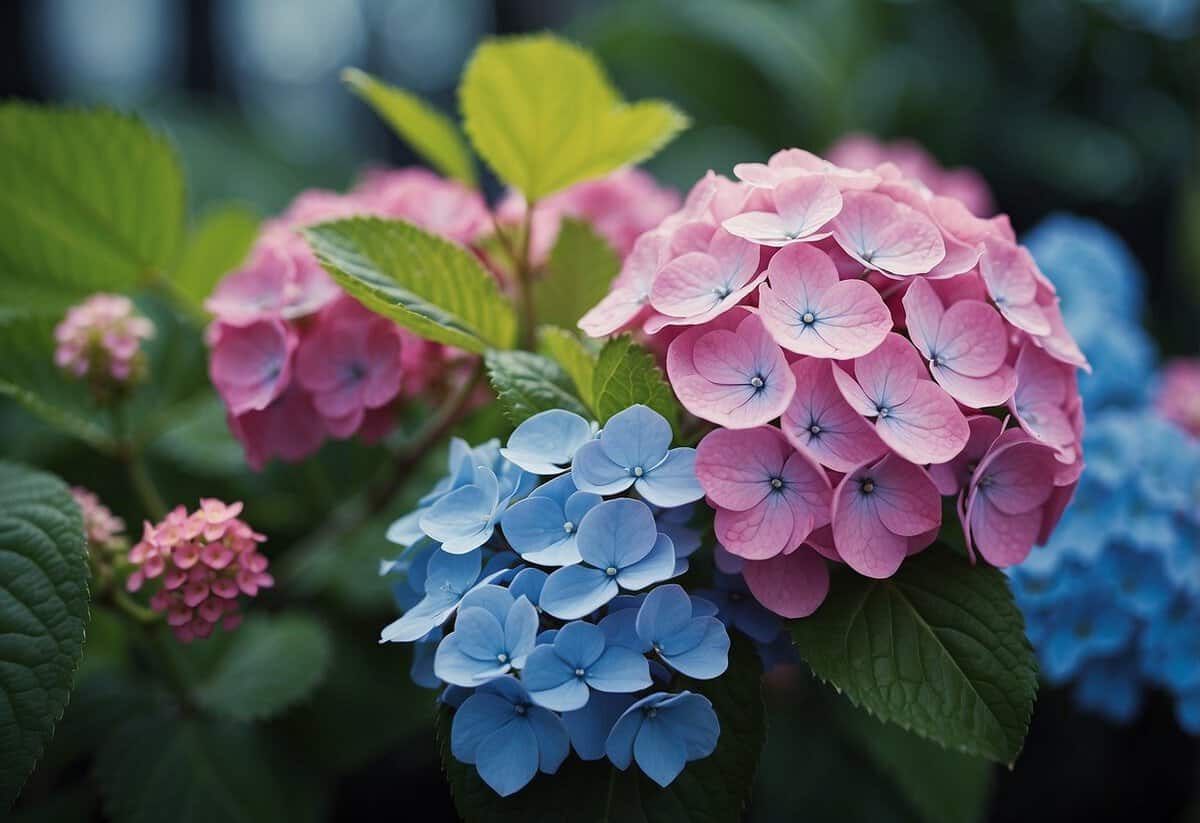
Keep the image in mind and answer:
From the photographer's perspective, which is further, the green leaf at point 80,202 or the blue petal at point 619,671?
the green leaf at point 80,202

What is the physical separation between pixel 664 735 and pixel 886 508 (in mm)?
175

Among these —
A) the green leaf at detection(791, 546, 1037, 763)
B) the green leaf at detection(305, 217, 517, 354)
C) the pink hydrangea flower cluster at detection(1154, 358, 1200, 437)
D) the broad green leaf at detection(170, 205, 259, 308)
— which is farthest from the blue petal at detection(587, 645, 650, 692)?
the pink hydrangea flower cluster at detection(1154, 358, 1200, 437)

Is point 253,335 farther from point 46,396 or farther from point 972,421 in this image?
point 972,421

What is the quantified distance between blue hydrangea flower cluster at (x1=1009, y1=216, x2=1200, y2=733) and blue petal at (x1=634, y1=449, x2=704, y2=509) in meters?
0.39

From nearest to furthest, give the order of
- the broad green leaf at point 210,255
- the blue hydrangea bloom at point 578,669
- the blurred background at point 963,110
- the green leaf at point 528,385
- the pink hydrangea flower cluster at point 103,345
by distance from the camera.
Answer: the blue hydrangea bloom at point 578,669, the green leaf at point 528,385, the pink hydrangea flower cluster at point 103,345, the broad green leaf at point 210,255, the blurred background at point 963,110

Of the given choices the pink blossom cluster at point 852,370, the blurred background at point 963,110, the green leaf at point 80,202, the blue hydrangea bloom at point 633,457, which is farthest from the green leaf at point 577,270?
the blurred background at point 963,110

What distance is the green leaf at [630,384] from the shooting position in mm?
591

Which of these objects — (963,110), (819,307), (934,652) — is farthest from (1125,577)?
(963,110)

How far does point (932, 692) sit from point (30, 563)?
0.55m

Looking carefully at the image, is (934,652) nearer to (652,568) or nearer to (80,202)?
(652,568)

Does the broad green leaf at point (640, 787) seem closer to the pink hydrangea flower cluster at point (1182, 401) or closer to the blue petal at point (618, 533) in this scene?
the blue petal at point (618, 533)

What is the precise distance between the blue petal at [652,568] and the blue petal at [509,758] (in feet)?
0.31

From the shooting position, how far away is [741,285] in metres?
0.58

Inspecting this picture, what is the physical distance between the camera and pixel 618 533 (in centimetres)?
54
